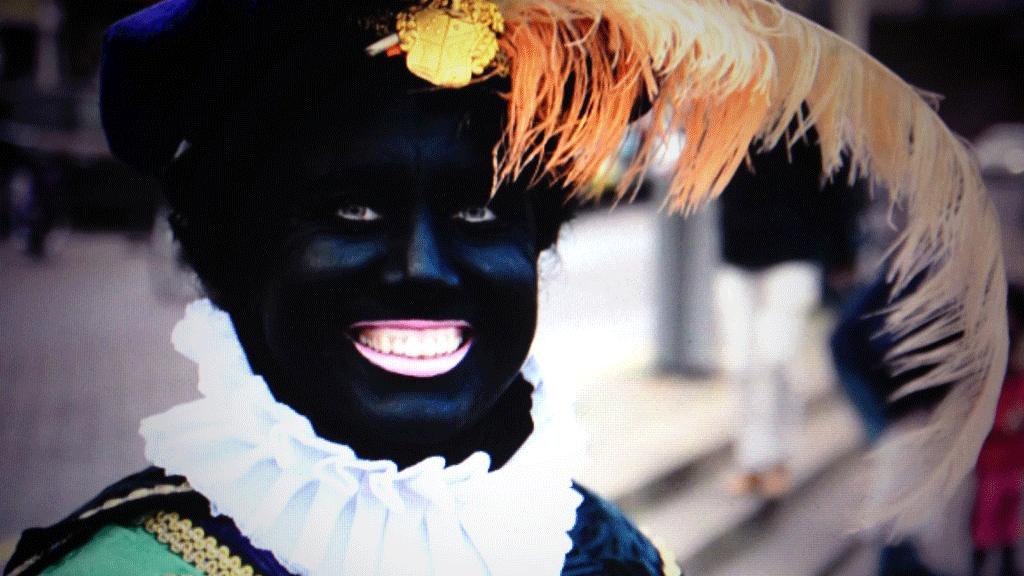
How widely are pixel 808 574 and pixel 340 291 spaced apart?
2.66 m

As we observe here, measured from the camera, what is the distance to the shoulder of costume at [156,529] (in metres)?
1.12

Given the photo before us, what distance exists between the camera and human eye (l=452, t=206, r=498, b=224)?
3.98 feet

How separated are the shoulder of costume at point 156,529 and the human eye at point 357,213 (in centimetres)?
36

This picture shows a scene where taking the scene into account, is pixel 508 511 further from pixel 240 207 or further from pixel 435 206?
pixel 240 207

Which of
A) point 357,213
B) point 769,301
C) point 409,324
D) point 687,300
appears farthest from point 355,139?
point 687,300

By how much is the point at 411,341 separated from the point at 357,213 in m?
0.16

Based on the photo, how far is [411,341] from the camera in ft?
3.94

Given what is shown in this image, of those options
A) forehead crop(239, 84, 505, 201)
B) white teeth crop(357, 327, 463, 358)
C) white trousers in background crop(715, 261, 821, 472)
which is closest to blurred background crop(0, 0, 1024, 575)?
white trousers in background crop(715, 261, 821, 472)

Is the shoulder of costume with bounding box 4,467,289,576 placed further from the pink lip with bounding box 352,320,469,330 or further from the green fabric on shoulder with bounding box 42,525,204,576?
the pink lip with bounding box 352,320,469,330

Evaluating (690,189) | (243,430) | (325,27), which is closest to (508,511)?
(243,430)

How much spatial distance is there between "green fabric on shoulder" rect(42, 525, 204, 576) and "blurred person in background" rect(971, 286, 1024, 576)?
6.90 ft

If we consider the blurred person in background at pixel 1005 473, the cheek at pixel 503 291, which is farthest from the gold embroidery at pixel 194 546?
the blurred person in background at pixel 1005 473

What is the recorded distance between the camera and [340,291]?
117 centimetres

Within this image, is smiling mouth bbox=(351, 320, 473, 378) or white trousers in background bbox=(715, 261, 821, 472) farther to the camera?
white trousers in background bbox=(715, 261, 821, 472)
